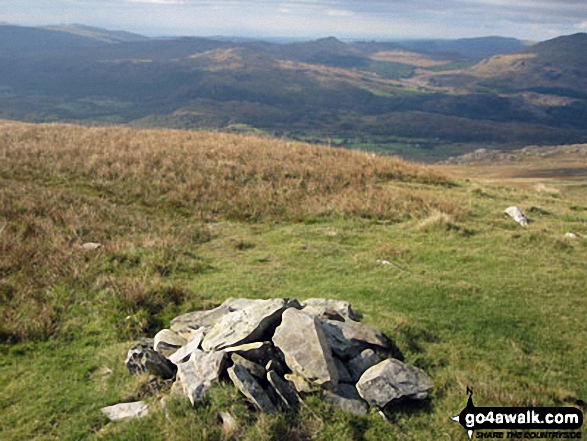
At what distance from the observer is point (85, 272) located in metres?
13.2

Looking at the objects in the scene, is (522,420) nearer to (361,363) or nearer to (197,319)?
(361,363)

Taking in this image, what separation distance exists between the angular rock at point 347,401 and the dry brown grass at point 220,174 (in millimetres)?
12069

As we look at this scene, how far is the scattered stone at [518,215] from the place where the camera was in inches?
775

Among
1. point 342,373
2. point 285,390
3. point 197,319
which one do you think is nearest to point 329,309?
point 342,373

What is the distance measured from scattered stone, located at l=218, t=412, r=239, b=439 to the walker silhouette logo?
3.76m

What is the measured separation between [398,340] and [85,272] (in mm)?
8924

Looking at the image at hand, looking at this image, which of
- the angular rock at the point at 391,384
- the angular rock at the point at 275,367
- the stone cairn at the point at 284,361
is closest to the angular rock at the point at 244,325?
the stone cairn at the point at 284,361

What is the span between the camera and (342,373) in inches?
341

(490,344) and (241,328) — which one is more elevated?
(241,328)

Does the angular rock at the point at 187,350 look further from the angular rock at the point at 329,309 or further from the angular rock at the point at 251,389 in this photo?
the angular rock at the point at 329,309

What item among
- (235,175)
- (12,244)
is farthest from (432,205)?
(12,244)

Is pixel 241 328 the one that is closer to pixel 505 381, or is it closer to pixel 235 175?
pixel 505 381

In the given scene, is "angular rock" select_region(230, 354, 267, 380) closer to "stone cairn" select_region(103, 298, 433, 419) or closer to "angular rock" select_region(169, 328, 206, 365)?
"stone cairn" select_region(103, 298, 433, 419)

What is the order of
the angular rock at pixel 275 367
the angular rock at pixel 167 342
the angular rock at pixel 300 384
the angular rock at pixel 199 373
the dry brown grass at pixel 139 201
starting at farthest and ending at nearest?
the dry brown grass at pixel 139 201, the angular rock at pixel 167 342, the angular rock at pixel 275 367, the angular rock at pixel 300 384, the angular rock at pixel 199 373
